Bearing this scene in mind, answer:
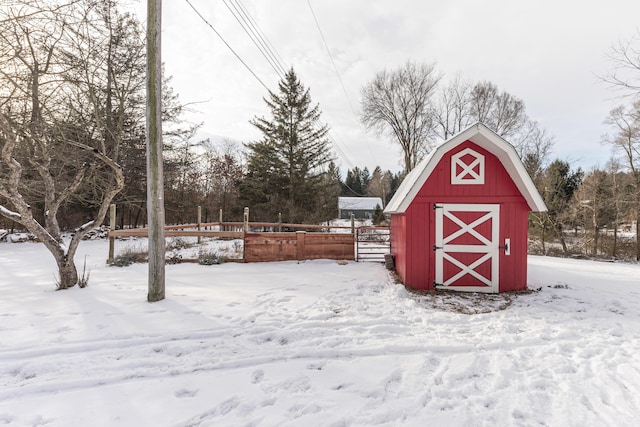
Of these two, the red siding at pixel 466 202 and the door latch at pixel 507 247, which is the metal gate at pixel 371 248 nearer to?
the red siding at pixel 466 202

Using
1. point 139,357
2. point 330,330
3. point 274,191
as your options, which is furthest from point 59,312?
point 274,191

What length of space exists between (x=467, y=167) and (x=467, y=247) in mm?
Answer: 1873

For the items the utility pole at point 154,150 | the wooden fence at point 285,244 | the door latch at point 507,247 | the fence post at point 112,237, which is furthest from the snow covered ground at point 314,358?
the wooden fence at point 285,244

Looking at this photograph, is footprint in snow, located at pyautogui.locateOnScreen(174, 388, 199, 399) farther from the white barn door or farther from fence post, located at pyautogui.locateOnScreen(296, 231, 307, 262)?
fence post, located at pyautogui.locateOnScreen(296, 231, 307, 262)

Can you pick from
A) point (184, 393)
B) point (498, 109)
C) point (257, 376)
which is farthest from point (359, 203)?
point (184, 393)

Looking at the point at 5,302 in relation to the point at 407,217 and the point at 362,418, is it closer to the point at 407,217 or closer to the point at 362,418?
the point at 362,418

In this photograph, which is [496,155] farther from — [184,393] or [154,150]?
[154,150]

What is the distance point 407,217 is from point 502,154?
2.46 metres

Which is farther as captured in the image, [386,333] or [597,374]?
[386,333]

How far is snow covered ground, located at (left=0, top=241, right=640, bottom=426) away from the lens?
2277 millimetres

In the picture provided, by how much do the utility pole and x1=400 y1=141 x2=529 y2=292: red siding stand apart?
209 inches

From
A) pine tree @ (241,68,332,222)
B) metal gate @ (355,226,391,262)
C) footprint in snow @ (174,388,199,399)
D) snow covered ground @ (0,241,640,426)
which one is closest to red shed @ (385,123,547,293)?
snow covered ground @ (0,241,640,426)

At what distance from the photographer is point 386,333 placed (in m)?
3.79

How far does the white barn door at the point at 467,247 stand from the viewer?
6.13 metres
